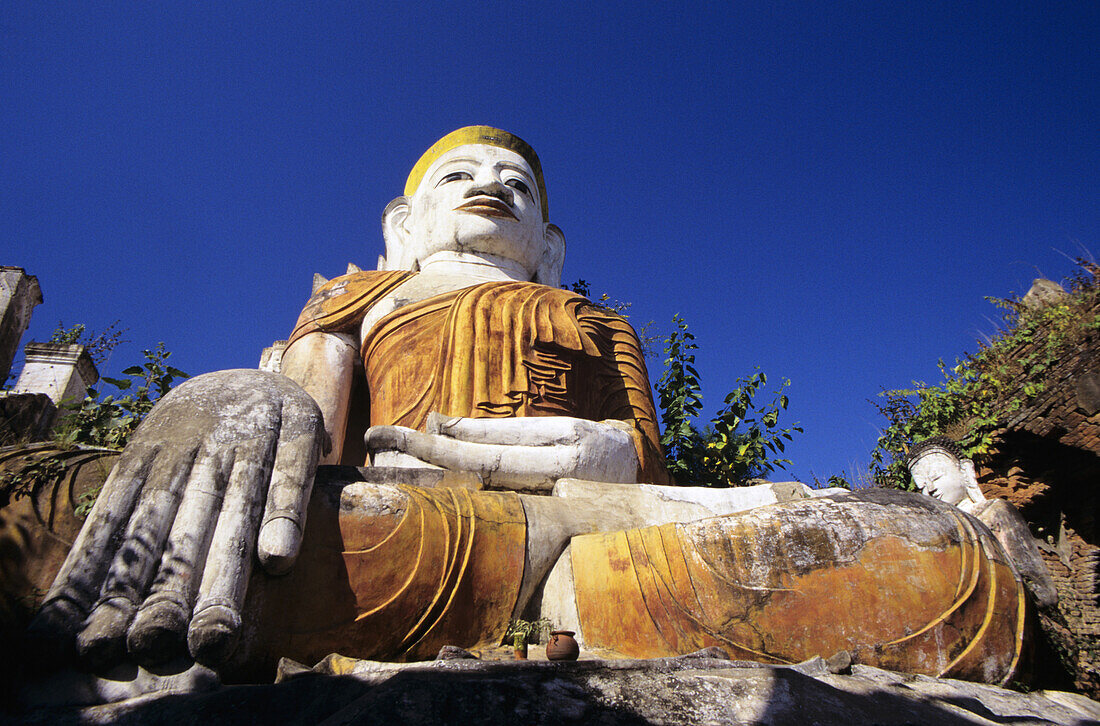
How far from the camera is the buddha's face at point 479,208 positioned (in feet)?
20.4

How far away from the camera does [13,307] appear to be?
9562 mm

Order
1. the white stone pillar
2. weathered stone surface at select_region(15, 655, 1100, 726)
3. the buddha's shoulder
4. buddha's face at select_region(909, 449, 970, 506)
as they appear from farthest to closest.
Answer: the white stone pillar < buddha's face at select_region(909, 449, 970, 506) < the buddha's shoulder < weathered stone surface at select_region(15, 655, 1100, 726)

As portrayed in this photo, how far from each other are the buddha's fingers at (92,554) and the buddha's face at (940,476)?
766 cm

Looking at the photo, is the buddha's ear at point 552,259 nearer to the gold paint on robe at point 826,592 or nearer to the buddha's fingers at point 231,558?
the gold paint on robe at point 826,592

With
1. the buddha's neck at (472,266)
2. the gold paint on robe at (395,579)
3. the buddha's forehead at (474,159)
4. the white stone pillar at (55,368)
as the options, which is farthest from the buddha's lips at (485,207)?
the white stone pillar at (55,368)

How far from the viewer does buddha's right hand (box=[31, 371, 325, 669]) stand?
2.17 meters

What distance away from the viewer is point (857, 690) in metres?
2.13

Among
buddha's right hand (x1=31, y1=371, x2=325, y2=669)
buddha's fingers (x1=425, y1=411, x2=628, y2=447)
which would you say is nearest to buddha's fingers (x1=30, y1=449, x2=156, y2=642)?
buddha's right hand (x1=31, y1=371, x2=325, y2=669)

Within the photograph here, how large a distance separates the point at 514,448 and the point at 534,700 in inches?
91.8

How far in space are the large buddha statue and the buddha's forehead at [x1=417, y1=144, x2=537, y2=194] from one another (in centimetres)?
326

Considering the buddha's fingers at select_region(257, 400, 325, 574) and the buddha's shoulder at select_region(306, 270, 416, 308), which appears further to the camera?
the buddha's shoulder at select_region(306, 270, 416, 308)

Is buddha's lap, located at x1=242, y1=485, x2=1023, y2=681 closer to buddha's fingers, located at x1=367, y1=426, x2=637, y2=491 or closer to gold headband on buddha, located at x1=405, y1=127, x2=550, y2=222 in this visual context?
buddha's fingers, located at x1=367, y1=426, x2=637, y2=491

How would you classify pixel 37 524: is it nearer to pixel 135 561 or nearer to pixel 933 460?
pixel 135 561

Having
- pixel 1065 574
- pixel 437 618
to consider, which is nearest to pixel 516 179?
pixel 437 618
